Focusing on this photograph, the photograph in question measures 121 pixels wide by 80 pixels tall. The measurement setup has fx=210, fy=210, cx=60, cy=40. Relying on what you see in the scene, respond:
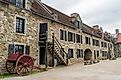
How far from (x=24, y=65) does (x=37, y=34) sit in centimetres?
524

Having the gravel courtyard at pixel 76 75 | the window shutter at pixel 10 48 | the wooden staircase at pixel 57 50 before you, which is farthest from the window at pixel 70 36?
the window shutter at pixel 10 48

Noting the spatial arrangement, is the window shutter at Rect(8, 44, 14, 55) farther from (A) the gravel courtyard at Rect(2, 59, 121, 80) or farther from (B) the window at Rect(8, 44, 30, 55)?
(A) the gravel courtyard at Rect(2, 59, 121, 80)

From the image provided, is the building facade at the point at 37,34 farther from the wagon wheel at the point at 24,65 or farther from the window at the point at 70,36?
the wagon wheel at the point at 24,65

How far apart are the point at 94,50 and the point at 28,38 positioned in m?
21.4

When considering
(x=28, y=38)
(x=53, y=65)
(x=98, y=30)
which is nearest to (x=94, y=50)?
(x=98, y=30)

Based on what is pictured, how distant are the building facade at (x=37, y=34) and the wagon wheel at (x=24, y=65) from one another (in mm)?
1410

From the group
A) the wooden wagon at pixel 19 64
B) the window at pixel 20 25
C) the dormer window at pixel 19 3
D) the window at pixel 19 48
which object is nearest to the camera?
the wooden wagon at pixel 19 64

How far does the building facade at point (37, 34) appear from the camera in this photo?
1732cm

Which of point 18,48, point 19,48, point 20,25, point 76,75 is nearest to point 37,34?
point 20,25

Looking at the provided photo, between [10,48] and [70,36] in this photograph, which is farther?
[70,36]

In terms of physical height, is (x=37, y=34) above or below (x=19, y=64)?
above

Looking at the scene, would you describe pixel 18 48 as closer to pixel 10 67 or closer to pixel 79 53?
pixel 10 67

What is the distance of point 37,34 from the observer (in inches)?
834

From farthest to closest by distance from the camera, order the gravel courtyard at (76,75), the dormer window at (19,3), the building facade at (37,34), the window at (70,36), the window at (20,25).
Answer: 1. the window at (70,36)
2. the window at (20,25)
3. the dormer window at (19,3)
4. the building facade at (37,34)
5. the gravel courtyard at (76,75)
